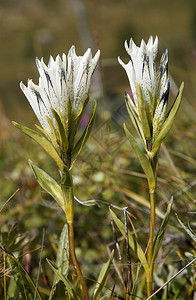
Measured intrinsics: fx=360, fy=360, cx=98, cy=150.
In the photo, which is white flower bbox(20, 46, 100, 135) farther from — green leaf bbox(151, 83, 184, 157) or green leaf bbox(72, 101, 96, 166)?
green leaf bbox(151, 83, 184, 157)

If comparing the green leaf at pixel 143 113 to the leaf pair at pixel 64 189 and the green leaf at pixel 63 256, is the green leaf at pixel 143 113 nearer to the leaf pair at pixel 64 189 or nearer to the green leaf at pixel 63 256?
the leaf pair at pixel 64 189

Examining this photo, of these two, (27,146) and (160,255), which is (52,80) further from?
(27,146)

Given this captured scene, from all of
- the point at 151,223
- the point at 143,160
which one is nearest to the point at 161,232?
the point at 151,223

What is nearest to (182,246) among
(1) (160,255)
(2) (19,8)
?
(1) (160,255)


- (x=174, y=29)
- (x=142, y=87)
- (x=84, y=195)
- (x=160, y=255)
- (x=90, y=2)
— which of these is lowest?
(x=160, y=255)

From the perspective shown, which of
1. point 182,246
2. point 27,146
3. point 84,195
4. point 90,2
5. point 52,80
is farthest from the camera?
point 90,2

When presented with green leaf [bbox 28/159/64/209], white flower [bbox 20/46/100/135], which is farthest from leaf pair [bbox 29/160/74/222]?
white flower [bbox 20/46/100/135]

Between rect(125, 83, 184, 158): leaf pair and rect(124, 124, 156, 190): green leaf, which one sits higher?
rect(125, 83, 184, 158): leaf pair

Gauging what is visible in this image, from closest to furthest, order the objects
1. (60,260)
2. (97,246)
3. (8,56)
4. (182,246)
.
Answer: (60,260) < (182,246) < (97,246) < (8,56)
